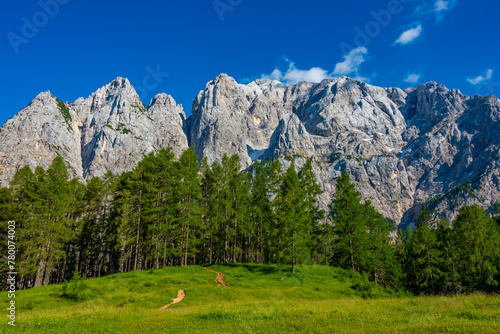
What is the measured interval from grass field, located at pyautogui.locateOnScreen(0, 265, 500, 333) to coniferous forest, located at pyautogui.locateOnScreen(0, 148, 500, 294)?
322 inches

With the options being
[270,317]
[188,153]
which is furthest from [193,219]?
[270,317]

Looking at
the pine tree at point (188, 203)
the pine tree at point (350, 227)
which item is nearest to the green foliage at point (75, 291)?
the pine tree at point (188, 203)

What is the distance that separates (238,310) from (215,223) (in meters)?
26.7

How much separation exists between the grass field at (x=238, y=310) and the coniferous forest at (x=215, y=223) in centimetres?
819

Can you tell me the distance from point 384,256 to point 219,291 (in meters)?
32.3

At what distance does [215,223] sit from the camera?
1674 inches

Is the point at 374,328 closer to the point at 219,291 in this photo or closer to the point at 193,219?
the point at 219,291

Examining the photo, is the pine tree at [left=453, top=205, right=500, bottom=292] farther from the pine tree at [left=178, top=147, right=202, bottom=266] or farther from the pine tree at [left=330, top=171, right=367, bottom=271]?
the pine tree at [left=178, top=147, right=202, bottom=266]

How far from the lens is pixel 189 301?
22.0 metres

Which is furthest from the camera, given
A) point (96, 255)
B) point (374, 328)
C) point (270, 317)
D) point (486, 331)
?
point (96, 255)

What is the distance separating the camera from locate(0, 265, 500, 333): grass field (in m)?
12.5

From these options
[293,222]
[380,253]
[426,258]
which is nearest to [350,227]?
[380,253]

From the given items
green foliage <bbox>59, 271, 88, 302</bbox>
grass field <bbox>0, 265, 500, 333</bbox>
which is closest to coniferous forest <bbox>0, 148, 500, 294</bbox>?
grass field <bbox>0, 265, 500, 333</bbox>

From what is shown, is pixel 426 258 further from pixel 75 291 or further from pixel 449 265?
pixel 75 291
